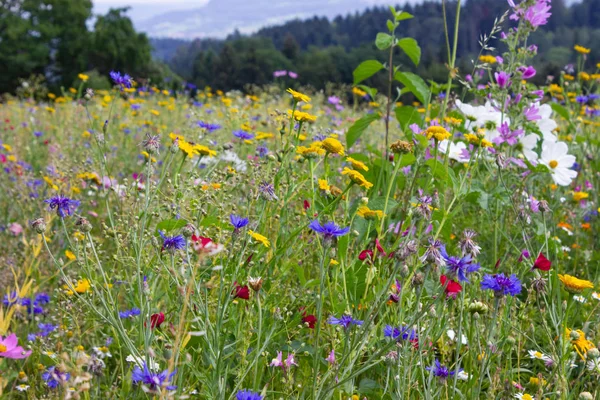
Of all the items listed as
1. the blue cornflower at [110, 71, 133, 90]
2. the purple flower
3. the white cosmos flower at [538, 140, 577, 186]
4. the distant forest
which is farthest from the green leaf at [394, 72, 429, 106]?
the distant forest

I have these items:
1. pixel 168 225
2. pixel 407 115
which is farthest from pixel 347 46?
pixel 168 225

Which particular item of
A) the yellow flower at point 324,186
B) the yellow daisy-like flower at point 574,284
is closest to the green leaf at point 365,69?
the yellow flower at point 324,186

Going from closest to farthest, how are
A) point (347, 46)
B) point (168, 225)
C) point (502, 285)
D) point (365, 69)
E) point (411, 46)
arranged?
1. point (502, 285)
2. point (168, 225)
3. point (411, 46)
4. point (365, 69)
5. point (347, 46)

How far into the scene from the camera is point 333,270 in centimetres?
159

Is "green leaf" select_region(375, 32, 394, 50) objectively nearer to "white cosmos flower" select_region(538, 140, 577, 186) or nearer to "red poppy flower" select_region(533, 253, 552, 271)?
"white cosmos flower" select_region(538, 140, 577, 186)

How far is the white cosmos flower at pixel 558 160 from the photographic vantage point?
226 centimetres

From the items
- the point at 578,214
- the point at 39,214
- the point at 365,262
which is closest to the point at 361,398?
the point at 365,262

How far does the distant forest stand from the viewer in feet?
109

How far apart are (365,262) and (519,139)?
98 cm

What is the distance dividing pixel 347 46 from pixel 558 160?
244 ft

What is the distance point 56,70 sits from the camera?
99.8ft

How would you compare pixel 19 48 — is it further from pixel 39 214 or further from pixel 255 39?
pixel 39 214

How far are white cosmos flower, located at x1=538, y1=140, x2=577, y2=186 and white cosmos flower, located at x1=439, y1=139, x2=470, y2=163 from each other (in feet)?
1.07

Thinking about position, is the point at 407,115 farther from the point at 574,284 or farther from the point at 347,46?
the point at 347,46
